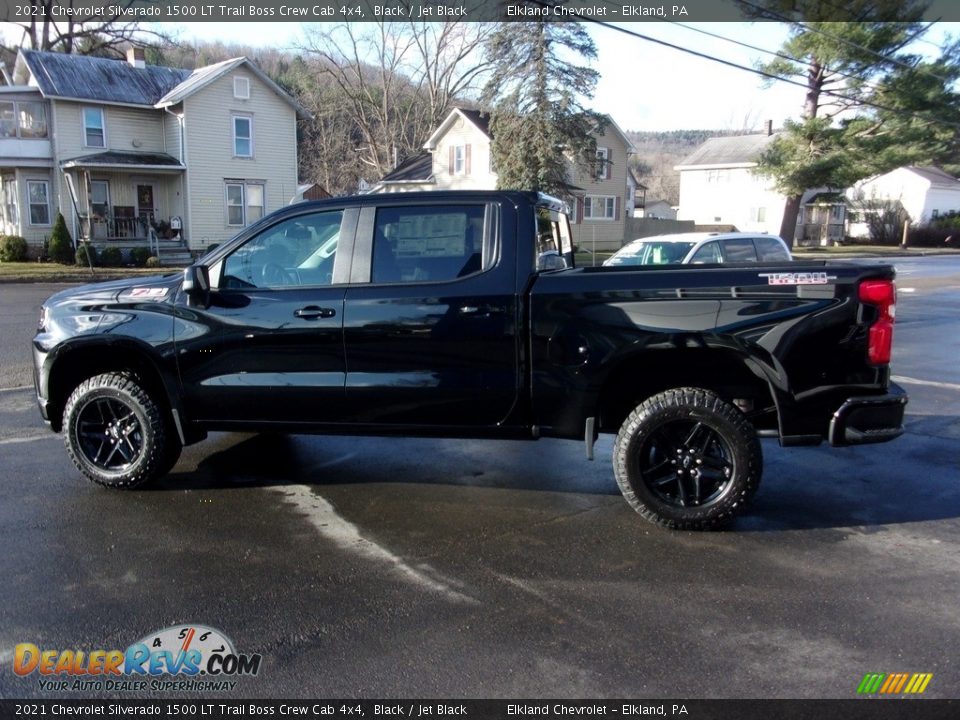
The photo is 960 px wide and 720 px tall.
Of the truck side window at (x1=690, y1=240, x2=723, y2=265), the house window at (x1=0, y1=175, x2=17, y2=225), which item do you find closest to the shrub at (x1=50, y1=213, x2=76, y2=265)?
the house window at (x1=0, y1=175, x2=17, y2=225)

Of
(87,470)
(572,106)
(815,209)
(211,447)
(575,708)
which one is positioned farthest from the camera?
(815,209)

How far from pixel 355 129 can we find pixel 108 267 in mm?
44812

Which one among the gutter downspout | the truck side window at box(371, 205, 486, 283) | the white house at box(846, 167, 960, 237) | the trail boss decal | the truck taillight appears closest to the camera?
the truck taillight

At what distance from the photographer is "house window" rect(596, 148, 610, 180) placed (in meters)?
37.5

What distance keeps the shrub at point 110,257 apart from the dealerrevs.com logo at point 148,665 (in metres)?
28.0

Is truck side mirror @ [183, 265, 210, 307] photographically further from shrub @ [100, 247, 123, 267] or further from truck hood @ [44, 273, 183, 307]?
shrub @ [100, 247, 123, 267]

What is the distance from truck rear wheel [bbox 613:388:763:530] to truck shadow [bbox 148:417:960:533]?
29 cm

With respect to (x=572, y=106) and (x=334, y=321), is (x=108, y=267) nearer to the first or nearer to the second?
(x=572, y=106)

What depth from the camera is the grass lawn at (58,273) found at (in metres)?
23.5

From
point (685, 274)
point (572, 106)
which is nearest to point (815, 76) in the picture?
point (572, 106)

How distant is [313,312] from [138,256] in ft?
90.4

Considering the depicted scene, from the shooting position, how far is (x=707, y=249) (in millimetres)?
12828

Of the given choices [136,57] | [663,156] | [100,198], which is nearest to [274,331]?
[100,198]

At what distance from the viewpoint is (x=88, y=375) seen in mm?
5500
